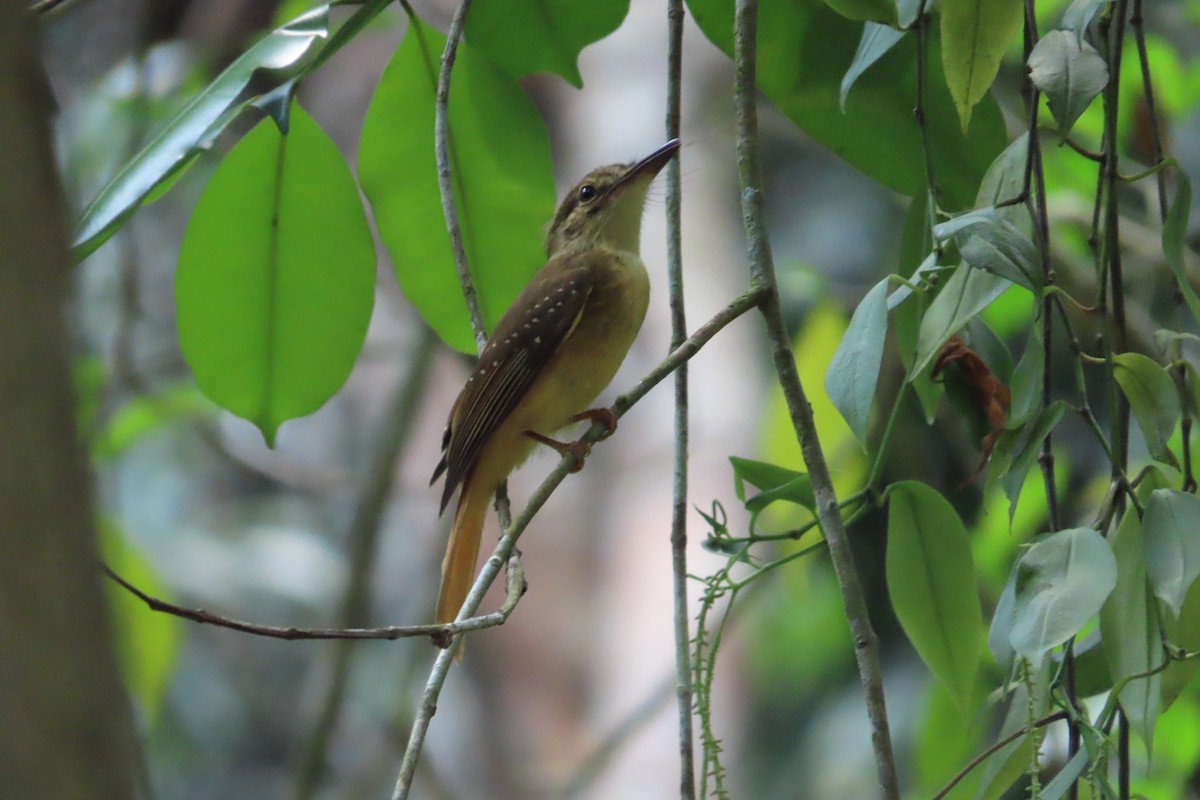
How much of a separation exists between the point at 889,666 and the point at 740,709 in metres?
0.58

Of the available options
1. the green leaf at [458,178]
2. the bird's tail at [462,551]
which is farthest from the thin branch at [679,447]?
the bird's tail at [462,551]

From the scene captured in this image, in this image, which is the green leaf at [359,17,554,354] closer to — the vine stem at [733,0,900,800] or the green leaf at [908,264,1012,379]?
the vine stem at [733,0,900,800]

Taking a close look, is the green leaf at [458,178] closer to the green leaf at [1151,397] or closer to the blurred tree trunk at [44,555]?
the green leaf at [1151,397]

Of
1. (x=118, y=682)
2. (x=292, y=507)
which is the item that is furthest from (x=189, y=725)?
(x=118, y=682)

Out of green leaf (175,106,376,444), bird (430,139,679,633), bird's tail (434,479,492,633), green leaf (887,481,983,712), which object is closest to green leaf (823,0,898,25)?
green leaf (887,481,983,712)

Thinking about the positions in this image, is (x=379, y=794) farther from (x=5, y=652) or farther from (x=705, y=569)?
(x=5, y=652)

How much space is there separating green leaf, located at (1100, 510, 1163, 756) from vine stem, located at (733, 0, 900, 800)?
A: 0.25 meters

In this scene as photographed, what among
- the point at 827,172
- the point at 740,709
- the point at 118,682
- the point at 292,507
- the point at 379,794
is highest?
the point at 827,172

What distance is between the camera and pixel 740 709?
14.4 feet

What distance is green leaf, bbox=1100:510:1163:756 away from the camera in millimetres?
1294

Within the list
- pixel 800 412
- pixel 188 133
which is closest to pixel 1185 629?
pixel 800 412

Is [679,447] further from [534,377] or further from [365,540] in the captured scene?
[365,540]

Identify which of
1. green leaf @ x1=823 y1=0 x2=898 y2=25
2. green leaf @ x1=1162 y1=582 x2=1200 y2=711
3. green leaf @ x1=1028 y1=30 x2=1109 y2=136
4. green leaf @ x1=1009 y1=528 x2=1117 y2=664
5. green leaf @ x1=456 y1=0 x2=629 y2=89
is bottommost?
green leaf @ x1=1162 y1=582 x2=1200 y2=711

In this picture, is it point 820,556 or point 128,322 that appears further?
point 820,556
